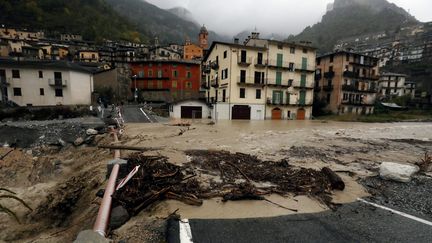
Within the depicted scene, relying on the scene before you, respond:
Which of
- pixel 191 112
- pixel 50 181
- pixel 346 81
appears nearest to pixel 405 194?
pixel 50 181

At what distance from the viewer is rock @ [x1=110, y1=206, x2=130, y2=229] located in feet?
14.6

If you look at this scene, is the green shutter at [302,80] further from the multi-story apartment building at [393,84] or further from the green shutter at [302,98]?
the multi-story apartment building at [393,84]

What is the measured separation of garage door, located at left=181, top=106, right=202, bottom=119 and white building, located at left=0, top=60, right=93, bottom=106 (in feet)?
62.5

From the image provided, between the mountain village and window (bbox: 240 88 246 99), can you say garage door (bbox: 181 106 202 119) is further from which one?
window (bbox: 240 88 246 99)

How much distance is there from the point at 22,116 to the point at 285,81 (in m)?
38.2

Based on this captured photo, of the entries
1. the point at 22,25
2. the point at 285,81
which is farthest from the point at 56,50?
the point at 285,81

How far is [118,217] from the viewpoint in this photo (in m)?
4.56

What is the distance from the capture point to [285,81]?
39125 mm

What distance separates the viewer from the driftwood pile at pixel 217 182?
555 cm

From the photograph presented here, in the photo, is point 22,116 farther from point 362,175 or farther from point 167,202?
point 362,175

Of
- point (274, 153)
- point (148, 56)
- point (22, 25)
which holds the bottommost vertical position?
point (274, 153)

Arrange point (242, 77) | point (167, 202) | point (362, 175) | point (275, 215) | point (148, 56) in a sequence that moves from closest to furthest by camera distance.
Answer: point (275, 215) → point (167, 202) → point (362, 175) → point (242, 77) → point (148, 56)

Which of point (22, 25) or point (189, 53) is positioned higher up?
point (22, 25)

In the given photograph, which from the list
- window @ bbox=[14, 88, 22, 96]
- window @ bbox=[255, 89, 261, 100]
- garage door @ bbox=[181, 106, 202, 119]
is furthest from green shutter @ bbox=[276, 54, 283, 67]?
window @ bbox=[14, 88, 22, 96]
